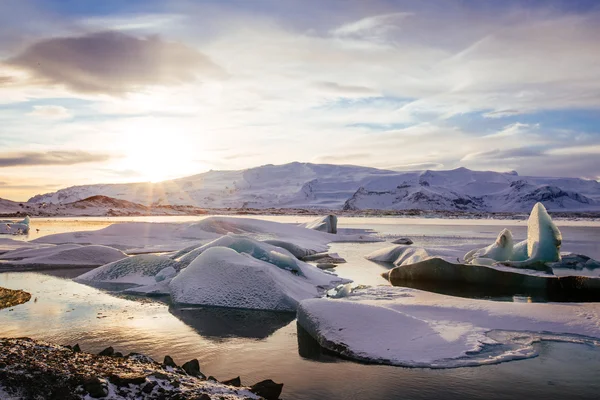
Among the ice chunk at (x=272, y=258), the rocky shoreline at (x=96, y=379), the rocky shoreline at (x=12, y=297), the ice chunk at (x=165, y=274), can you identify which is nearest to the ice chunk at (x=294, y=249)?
the ice chunk at (x=272, y=258)

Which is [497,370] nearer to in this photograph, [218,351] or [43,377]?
[218,351]

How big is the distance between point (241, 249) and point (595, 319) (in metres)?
7.60

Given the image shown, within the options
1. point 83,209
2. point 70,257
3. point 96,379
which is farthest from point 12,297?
point 83,209

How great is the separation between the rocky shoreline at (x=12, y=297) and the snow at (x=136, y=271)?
5.88 ft

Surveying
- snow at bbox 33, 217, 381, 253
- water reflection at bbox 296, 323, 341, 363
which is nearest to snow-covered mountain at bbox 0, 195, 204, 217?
snow at bbox 33, 217, 381, 253

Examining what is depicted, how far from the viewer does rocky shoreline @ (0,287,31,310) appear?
8.58 metres

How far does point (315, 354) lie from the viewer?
5.92 m

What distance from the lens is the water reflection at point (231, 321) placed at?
689 cm

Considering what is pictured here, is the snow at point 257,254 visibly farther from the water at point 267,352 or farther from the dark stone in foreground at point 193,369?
the dark stone in foreground at point 193,369

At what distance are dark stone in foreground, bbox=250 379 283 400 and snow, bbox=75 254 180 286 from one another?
6.92 meters

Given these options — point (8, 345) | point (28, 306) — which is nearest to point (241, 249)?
point (28, 306)

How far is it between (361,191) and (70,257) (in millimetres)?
107212

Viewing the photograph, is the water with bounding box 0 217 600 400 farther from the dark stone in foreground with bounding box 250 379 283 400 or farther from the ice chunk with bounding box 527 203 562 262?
the ice chunk with bounding box 527 203 562 262

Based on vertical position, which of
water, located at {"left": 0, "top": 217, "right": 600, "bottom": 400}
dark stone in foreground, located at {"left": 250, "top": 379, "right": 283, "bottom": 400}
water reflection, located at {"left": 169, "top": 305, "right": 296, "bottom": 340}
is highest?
dark stone in foreground, located at {"left": 250, "top": 379, "right": 283, "bottom": 400}
